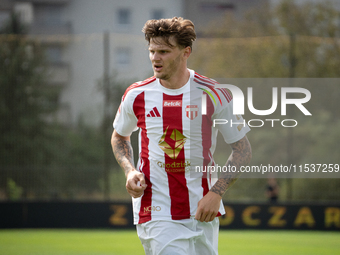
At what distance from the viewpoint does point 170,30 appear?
109 inches

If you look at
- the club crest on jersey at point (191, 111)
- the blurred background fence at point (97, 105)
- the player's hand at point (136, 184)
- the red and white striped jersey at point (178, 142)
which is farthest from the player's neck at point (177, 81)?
the blurred background fence at point (97, 105)

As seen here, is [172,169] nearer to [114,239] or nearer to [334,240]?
[114,239]

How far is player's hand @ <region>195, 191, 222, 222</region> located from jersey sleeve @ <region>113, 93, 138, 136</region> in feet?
2.43

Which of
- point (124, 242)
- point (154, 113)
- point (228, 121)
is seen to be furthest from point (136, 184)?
point (124, 242)

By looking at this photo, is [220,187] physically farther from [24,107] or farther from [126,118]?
[24,107]

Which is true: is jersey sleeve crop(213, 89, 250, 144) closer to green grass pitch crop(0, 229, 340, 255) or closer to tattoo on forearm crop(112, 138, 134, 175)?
tattoo on forearm crop(112, 138, 134, 175)

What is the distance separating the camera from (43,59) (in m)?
11.3

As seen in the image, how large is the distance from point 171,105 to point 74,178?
336 inches

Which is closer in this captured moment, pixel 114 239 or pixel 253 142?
pixel 114 239

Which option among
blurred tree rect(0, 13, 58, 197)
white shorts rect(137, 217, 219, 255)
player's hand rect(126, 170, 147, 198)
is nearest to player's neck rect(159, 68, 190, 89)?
player's hand rect(126, 170, 147, 198)

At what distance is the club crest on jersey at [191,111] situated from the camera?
9.51ft

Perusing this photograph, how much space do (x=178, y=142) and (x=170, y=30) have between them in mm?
684

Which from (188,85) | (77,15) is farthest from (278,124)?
(77,15)

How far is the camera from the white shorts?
2707 millimetres
